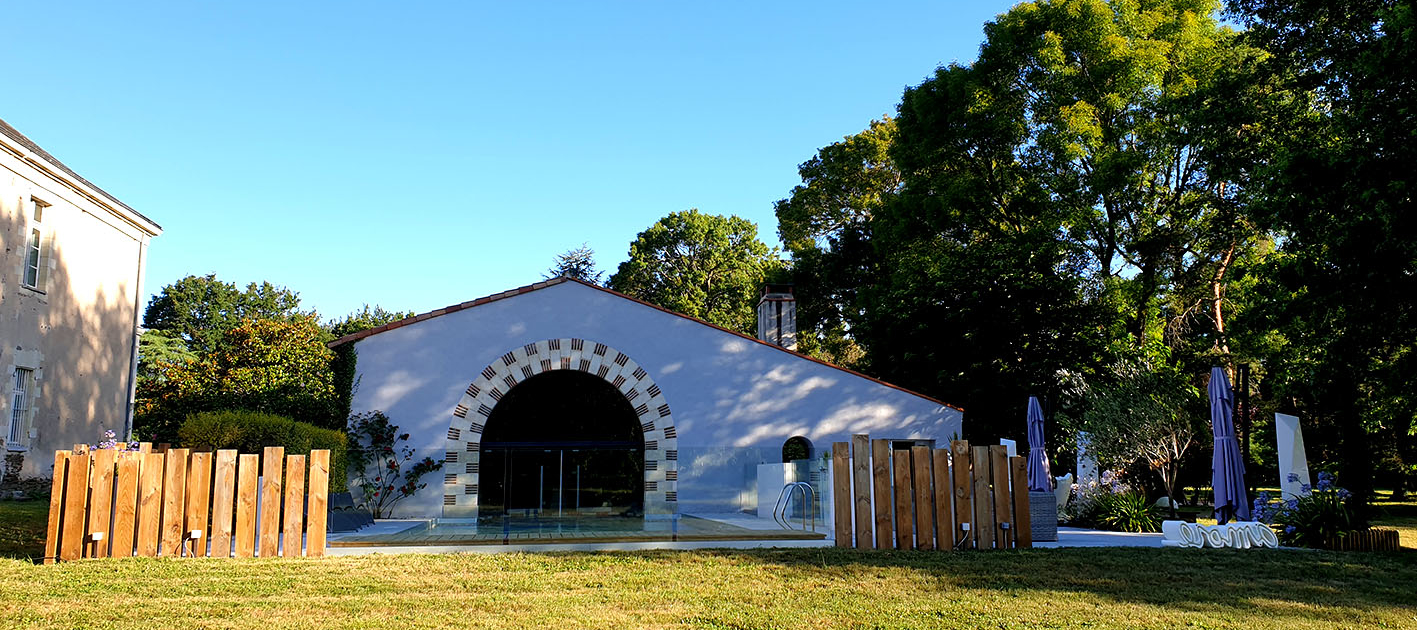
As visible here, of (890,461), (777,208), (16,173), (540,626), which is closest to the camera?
(540,626)

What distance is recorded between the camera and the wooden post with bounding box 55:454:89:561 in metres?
10.7

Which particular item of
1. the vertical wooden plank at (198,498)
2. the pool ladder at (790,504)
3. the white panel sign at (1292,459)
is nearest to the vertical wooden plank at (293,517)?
the vertical wooden plank at (198,498)

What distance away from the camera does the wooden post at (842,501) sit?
40.8ft

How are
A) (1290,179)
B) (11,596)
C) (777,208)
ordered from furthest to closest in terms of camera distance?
(777,208), (1290,179), (11,596)

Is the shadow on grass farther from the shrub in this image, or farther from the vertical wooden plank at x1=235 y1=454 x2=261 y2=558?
the shrub

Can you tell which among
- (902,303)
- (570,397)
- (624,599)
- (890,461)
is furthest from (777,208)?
(624,599)

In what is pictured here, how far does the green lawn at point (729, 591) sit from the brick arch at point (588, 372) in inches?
299

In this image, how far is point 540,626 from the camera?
291 inches

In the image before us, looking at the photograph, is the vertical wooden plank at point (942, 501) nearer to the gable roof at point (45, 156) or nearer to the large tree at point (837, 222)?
the gable roof at point (45, 156)

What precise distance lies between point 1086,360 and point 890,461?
43.2ft

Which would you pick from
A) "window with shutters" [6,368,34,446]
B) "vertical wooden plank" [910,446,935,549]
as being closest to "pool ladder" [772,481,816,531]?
"vertical wooden plank" [910,446,935,549]

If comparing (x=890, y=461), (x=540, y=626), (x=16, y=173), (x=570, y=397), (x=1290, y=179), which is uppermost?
(x=16, y=173)

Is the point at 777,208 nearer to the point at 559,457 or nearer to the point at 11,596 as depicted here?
the point at 559,457

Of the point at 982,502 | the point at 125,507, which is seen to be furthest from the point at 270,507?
the point at 982,502
